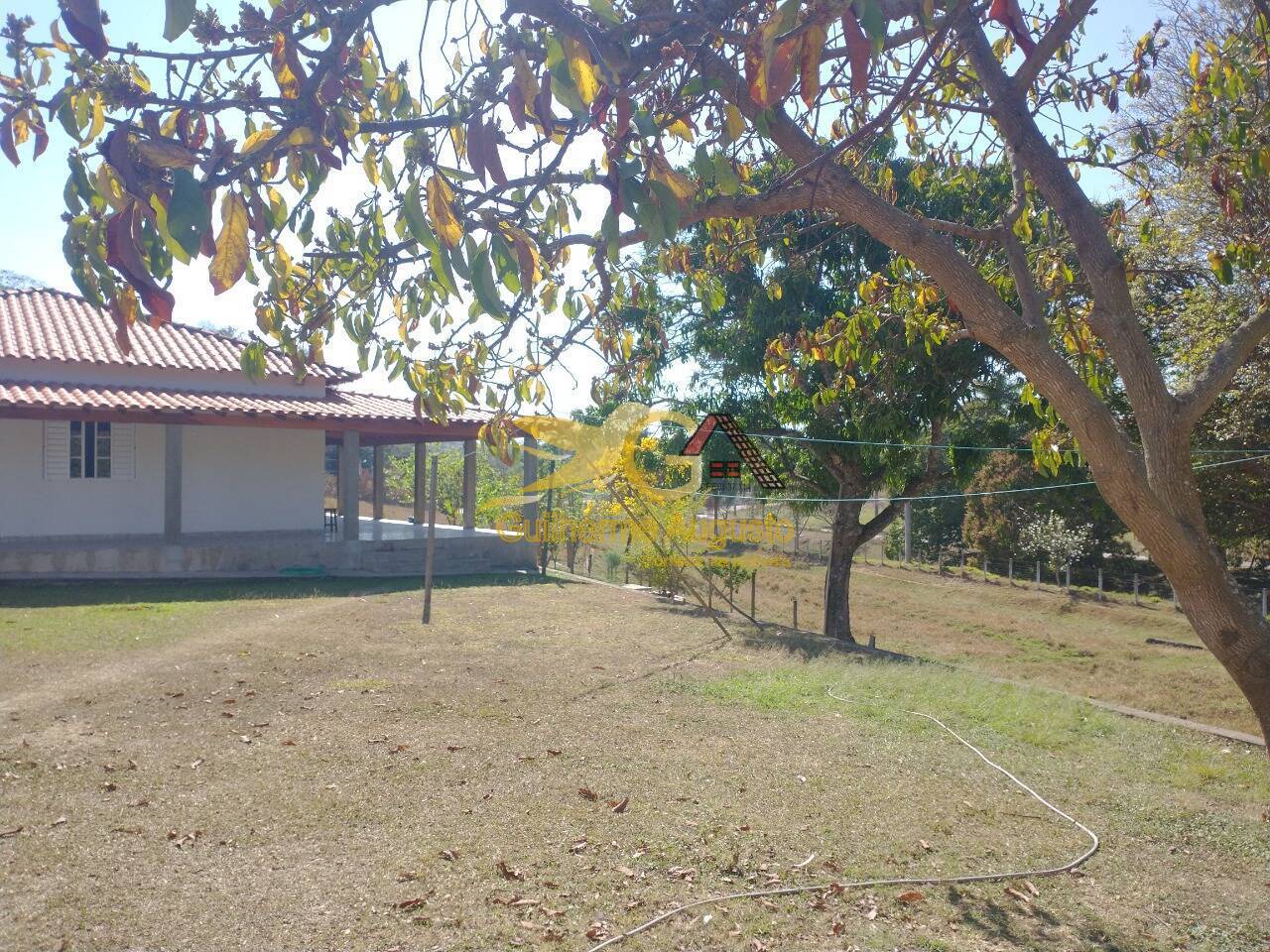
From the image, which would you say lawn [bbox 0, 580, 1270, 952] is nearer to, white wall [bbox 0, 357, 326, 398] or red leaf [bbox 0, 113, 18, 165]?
red leaf [bbox 0, 113, 18, 165]

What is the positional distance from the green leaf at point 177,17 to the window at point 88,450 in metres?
15.1

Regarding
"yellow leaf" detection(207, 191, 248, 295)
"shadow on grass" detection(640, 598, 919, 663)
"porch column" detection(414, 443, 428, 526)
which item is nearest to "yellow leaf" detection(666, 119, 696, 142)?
"yellow leaf" detection(207, 191, 248, 295)

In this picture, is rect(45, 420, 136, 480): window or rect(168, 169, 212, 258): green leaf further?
rect(45, 420, 136, 480): window

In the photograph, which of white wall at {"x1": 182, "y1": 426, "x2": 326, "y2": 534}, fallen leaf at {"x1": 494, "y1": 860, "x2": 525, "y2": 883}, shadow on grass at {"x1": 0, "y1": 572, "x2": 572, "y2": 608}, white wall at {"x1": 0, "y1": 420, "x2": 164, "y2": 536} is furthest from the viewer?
white wall at {"x1": 182, "y1": 426, "x2": 326, "y2": 534}

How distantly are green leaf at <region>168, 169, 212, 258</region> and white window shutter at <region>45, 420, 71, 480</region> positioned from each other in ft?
49.6

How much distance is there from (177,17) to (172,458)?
14.6 metres

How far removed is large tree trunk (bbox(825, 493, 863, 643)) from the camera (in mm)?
16328

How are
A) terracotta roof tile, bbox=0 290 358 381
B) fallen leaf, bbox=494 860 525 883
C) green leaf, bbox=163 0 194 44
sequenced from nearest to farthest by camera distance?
green leaf, bbox=163 0 194 44 < fallen leaf, bbox=494 860 525 883 < terracotta roof tile, bbox=0 290 358 381

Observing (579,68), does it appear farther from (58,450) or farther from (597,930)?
(58,450)

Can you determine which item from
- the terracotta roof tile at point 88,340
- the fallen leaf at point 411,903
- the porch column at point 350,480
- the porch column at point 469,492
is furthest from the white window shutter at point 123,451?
the fallen leaf at point 411,903

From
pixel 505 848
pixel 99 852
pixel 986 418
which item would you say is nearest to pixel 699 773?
pixel 505 848

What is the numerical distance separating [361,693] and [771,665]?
14.1 feet

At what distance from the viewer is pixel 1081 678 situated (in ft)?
45.5

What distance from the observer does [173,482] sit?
15.3 m
